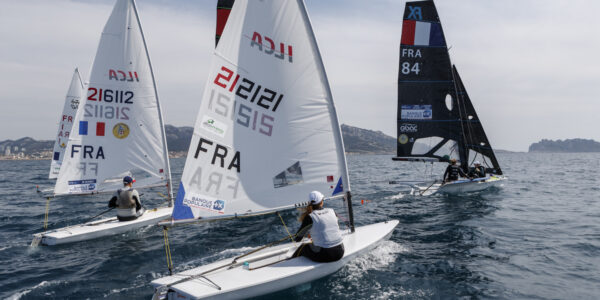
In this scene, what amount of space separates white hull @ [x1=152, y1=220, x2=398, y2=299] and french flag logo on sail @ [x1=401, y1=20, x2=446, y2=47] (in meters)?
13.8

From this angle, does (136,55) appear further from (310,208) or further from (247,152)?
(310,208)

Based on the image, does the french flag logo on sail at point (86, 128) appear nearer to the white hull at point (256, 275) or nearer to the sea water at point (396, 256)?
the sea water at point (396, 256)

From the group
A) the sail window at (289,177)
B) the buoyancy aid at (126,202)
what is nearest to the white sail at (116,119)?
the buoyancy aid at (126,202)

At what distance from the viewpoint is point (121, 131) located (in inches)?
486

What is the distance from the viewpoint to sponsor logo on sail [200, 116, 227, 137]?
6.85m

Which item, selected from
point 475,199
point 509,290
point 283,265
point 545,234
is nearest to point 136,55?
point 283,265

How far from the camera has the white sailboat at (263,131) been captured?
22.4 ft

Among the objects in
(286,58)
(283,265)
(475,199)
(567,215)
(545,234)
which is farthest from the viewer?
(475,199)

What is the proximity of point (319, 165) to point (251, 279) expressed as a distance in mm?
2736

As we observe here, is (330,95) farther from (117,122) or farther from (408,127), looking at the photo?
(408,127)

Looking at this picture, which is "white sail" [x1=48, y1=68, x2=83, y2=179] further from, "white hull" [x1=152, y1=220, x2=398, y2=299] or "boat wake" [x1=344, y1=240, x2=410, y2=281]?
"boat wake" [x1=344, y1=240, x2=410, y2=281]

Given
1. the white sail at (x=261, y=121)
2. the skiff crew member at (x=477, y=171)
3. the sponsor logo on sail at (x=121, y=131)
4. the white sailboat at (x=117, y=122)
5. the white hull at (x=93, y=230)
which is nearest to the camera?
the white sail at (x=261, y=121)

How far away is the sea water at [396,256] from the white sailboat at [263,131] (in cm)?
127

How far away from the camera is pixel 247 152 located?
7.15 m
